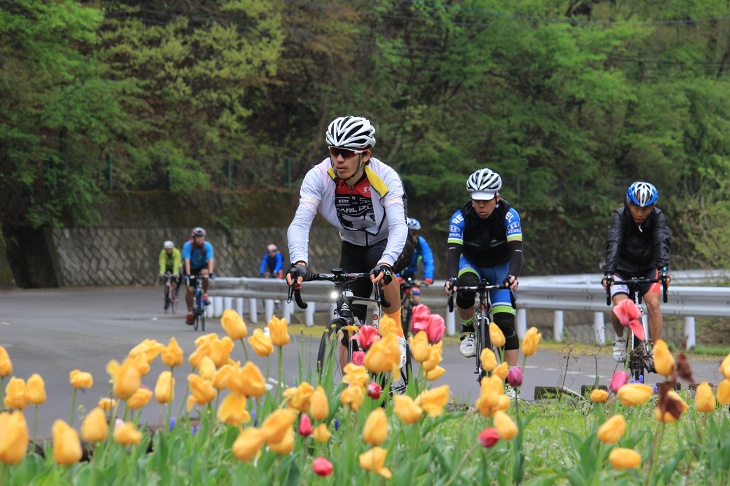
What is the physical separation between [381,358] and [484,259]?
673 cm

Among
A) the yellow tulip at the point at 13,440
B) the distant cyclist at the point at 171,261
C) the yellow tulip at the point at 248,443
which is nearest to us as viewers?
the yellow tulip at the point at 13,440

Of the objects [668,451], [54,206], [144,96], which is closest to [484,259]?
[668,451]

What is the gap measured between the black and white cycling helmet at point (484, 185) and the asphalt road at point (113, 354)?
1399mm

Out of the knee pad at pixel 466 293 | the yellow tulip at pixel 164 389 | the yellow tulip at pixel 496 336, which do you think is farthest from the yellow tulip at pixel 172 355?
the knee pad at pixel 466 293

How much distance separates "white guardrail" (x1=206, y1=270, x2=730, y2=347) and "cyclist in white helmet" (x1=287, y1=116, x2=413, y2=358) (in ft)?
20.2

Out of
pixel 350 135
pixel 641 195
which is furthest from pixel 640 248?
pixel 350 135

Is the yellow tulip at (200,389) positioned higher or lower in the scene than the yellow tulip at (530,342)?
lower

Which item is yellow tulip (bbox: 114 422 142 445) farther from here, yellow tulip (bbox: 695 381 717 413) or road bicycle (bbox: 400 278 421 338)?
road bicycle (bbox: 400 278 421 338)

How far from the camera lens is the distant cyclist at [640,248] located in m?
11.4

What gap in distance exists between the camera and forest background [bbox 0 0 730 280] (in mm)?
38531

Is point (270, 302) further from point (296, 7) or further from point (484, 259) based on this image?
point (296, 7)

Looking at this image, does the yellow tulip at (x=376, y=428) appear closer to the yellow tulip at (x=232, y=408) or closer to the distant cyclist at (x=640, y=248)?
the yellow tulip at (x=232, y=408)

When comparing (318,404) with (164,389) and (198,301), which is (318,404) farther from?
(198,301)

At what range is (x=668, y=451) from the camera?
551cm
